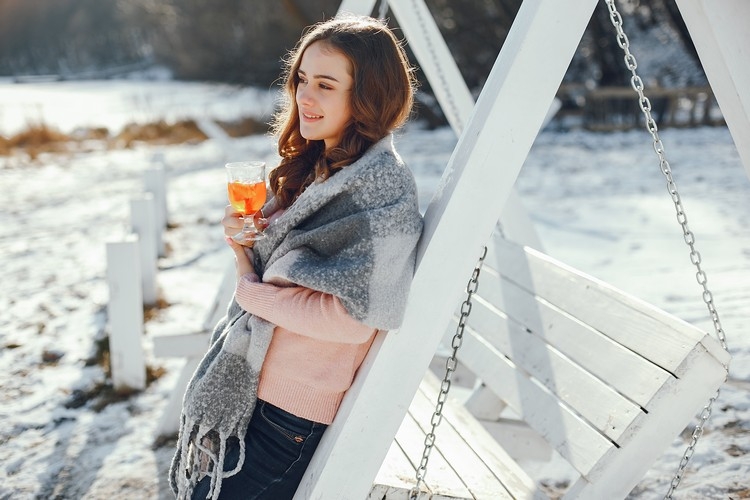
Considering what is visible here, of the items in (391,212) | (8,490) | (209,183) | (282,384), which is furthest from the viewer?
(209,183)

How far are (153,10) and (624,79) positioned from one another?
1455cm

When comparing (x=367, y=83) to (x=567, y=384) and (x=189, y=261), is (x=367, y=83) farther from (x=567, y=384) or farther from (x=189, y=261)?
(x=189, y=261)

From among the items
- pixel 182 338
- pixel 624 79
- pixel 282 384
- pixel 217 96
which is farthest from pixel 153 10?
pixel 282 384

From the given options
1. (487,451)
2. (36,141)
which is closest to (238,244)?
(487,451)

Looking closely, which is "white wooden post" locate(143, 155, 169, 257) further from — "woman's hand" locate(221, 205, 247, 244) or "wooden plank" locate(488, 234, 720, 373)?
"woman's hand" locate(221, 205, 247, 244)

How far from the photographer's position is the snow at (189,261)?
3.16 meters

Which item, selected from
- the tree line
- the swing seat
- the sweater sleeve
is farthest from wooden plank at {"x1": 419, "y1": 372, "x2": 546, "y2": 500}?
the tree line

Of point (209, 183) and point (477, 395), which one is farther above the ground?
point (477, 395)

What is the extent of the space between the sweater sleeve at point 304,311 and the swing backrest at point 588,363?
86 centimetres

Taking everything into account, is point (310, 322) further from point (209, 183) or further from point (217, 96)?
point (217, 96)

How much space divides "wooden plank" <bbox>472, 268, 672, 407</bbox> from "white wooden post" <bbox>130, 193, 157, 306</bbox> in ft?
9.20

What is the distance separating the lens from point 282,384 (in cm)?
186

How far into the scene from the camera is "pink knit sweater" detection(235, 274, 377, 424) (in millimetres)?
1753

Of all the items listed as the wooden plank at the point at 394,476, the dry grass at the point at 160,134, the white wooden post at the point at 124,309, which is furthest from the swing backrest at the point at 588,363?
the dry grass at the point at 160,134
